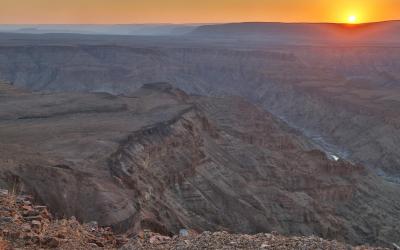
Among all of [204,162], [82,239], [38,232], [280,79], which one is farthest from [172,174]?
[280,79]

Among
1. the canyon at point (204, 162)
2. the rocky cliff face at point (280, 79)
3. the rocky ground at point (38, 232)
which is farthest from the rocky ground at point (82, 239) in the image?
the rocky cliff face at point (280, 79)

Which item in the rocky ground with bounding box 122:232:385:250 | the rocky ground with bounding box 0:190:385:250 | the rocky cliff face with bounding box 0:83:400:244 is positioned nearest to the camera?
the rocky ground with bounding box 0:190:385:250

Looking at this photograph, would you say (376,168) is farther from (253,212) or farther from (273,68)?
(273,68)

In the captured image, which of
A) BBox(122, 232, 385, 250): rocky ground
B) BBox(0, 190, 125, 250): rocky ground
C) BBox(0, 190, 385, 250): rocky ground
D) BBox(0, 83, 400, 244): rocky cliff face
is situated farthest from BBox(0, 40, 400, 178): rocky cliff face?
BBox(0, 190, 125, 250): rocky ground

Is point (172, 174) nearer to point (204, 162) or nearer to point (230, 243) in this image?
point (204, 162)

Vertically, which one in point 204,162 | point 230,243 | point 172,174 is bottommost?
point 204,162

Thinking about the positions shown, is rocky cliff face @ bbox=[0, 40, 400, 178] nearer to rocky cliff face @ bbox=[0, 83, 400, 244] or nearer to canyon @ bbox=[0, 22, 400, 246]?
canyon @ bbox=[0, 22, 400, 246]
